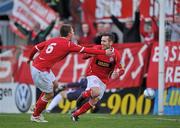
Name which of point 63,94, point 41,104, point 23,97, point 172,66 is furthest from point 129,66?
point 41,104

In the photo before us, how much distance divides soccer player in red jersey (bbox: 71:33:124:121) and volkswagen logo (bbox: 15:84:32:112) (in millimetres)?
7291

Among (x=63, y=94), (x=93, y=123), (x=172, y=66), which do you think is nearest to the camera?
(x=93, y=123)

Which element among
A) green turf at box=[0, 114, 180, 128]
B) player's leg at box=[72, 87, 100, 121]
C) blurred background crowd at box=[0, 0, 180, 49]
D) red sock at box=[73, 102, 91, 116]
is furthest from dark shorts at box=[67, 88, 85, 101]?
red sock at box=[73, 102, 91, 116]

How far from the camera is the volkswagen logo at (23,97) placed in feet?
79.0

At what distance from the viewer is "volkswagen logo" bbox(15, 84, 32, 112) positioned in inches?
948

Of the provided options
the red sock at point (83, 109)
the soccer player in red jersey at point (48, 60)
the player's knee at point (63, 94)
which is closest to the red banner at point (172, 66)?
the player's knee at point (63, 94)

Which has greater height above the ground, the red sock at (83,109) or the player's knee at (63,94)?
the player's knee at (63,94)

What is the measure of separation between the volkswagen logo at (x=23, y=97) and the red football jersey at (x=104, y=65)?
24.0ft

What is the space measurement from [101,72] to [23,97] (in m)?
7.70

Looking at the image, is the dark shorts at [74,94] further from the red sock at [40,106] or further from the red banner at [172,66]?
the red sock at [40,106]

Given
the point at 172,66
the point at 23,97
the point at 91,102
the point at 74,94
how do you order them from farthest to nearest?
the point at 23,97 → the point at 74,94 → the point at 172,66 → the point at 91,102

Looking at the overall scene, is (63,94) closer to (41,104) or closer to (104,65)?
(104,65)

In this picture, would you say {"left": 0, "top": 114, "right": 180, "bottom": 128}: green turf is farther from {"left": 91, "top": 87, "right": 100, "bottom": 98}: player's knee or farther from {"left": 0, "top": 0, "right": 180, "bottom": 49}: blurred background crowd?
{"left": 0, "top": 0, "right": 180, "bottom": 49}: blurred background crowd

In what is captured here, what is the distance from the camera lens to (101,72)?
1697 cm
